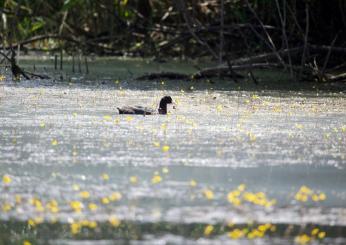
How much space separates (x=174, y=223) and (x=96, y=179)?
1295 millimetres

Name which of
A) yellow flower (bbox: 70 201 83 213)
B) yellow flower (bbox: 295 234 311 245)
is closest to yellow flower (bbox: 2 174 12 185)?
yellow flower (bbox: 70 201 83 213)

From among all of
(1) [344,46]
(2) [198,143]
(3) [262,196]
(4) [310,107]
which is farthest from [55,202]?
(1) [344,46]

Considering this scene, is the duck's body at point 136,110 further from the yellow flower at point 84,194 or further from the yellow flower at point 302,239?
the yellow flower at point 302,239

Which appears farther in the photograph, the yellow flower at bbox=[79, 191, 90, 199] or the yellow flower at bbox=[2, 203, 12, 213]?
the yellow flower at bbox=[79, 191, 90, 199]

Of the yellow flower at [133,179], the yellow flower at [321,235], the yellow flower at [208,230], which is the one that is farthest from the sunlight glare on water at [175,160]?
the yellow flower at [321,235]

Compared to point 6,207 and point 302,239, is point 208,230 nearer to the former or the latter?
point 302,239

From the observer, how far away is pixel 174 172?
733 centimetres

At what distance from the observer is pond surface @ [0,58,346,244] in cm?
576

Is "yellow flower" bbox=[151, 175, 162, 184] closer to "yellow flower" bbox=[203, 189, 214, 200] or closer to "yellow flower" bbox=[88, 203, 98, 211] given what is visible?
"yellow flower" bbox=[203, 189, 214, 200]

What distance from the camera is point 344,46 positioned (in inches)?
650

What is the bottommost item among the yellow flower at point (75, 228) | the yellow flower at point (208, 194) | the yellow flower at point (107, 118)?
the yellow flower at point (75, 228)

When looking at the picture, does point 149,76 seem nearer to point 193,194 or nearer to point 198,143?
point 198,143

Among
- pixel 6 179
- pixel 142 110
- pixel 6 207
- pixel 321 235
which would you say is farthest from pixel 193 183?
pixel 142 110

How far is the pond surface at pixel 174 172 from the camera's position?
576 centimetres
